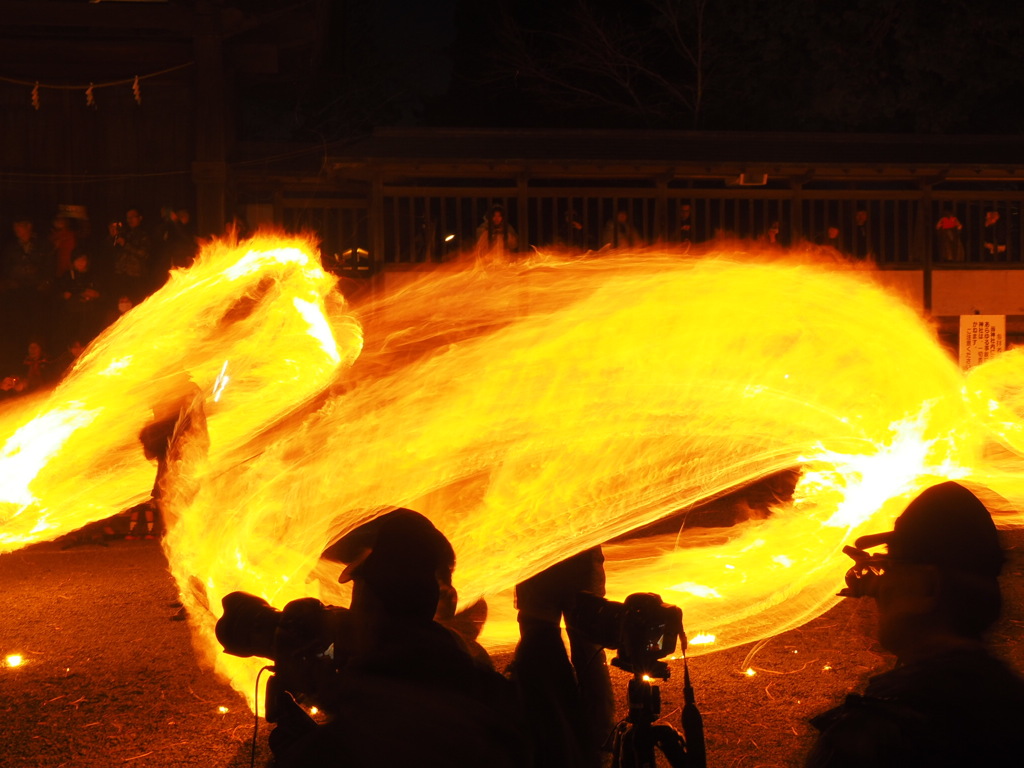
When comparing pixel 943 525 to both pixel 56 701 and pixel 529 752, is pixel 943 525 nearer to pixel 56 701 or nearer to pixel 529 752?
pixel 529 752

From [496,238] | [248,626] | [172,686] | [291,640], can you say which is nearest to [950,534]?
[291,640]

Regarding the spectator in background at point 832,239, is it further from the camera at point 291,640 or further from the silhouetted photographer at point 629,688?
the camera at point 291,640

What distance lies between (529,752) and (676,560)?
20.0 feet

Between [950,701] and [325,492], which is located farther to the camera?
[325,492]

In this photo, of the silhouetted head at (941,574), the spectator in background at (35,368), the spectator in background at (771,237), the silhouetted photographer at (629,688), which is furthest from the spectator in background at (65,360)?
the silhouetted head at (941,574)

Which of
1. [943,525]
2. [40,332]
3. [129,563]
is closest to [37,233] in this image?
[40,332]

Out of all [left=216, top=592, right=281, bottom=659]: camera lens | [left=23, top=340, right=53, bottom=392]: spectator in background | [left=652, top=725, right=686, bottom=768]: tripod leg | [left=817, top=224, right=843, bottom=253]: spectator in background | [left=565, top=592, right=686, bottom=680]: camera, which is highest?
[left=817, top=224, right=843, bottom=253]: spectator in background

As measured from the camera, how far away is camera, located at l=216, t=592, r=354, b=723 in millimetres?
2734

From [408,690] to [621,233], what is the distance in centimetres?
1357

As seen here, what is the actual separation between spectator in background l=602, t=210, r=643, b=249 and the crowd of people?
5829 mm

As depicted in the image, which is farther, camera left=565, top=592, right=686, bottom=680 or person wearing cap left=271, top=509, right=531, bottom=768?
camera left=565, top=592, right=686, bottom=680

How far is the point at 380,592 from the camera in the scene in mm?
2342

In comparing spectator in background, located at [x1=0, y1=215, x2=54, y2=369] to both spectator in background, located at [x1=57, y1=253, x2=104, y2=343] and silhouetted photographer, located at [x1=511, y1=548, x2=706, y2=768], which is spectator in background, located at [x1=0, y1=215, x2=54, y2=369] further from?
silhouetted photographer, located at [x1=511, y1=548, x2=706, y2=768]

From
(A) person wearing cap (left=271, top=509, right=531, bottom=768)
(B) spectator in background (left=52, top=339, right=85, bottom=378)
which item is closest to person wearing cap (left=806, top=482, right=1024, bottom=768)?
(A) person wearing cap (left=271, top=509, right=531, bottom=768)
